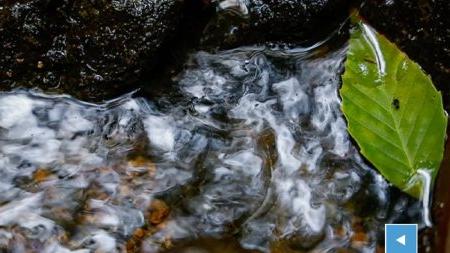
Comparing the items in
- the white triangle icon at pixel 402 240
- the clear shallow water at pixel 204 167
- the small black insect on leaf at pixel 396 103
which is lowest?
the white triangle icon at pixel 402 240

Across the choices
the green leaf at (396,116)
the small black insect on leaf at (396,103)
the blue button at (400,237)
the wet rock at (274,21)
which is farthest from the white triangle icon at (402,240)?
the wet rock at (274,21)

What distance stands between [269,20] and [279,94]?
12.4 inches

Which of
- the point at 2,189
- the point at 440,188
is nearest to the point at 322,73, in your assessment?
the point at 440,188

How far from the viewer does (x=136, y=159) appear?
2479 mm

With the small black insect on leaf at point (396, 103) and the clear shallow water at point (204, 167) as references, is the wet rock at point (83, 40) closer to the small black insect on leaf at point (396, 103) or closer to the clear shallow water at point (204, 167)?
the clear shallow water at point (204, 167)

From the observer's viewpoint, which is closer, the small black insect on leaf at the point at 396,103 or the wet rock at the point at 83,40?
the small black insect on leaf at the point at 396,103

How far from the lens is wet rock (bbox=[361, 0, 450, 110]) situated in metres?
2.45

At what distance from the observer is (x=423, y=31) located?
8.09ft

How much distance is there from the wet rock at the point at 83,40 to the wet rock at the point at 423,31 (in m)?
0.88

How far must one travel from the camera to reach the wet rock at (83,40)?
242cm

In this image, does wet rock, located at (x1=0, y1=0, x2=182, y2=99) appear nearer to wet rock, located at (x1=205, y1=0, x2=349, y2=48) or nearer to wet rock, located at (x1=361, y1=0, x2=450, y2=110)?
wet rock, located at (x1=205, y1=0, x2=349, y2=48)

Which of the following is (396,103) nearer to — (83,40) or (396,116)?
(396,116)

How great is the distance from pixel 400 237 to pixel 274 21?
101 cm

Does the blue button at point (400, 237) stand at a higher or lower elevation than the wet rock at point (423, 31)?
lower
